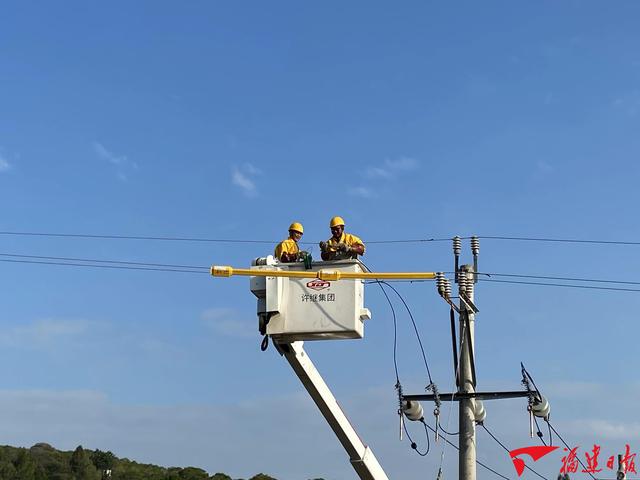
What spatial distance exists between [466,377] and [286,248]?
17.8 feet

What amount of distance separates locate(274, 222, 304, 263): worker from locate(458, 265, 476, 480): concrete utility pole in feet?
13.8

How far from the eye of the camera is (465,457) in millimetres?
22016

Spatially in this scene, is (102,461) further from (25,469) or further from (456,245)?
(456,245)

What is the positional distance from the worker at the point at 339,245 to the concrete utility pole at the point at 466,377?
338 cm

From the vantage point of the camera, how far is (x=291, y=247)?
20875 mm

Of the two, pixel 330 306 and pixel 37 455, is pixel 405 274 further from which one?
pixel 37 455

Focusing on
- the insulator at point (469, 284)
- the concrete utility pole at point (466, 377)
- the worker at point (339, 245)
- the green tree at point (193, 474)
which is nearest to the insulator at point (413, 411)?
the concrete utility pole at point (466, 377)

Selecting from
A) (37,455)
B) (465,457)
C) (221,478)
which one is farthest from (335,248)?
(37,455)

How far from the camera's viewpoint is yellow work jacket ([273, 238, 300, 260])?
20.8 meters

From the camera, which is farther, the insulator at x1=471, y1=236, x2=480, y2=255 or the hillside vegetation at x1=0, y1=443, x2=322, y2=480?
the hillside vegetation at x1=0, y1=443, x2=322, y2=480

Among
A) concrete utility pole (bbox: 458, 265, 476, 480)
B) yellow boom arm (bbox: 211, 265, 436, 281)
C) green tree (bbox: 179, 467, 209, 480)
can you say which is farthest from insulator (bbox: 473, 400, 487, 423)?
green tree (bbox: 179, 467, 209, 480)

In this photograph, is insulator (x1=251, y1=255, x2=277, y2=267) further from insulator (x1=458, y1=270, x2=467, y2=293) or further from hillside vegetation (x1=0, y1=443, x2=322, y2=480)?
hillside vegetation (x1=0, y1=443, x2=322, y2=480)

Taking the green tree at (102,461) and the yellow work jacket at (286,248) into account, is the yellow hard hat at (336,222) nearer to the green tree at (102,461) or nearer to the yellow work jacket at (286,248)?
the yellow work jacket at (286,248)

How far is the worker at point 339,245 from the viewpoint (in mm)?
20562
